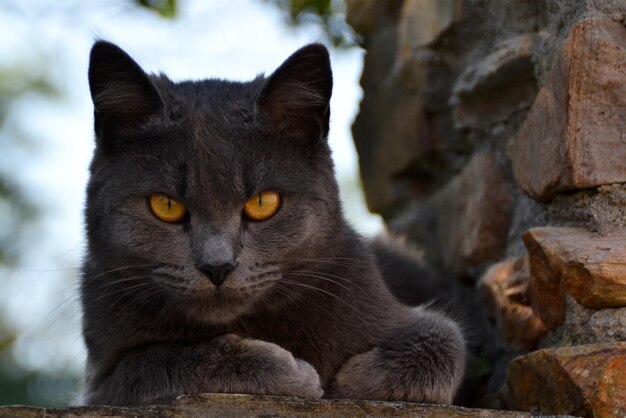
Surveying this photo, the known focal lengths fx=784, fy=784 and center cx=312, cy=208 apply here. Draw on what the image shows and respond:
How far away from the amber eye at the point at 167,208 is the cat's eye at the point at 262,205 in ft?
0.50

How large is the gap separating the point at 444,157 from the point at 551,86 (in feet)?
2.60

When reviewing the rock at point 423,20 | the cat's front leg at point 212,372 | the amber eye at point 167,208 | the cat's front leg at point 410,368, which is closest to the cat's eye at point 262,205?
the amber eye at point 167,208

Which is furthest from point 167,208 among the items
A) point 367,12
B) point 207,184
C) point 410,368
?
point 367,12

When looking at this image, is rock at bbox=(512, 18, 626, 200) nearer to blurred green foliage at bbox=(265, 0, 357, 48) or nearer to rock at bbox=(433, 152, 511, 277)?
rock at bbox=(433, 152, 511, 277)

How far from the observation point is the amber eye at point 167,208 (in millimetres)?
1833

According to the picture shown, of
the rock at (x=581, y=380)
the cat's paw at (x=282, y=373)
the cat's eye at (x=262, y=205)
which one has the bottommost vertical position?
the rock at (x=581, y=380)

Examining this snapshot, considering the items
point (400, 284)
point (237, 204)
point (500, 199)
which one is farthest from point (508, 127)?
point (237, 204)

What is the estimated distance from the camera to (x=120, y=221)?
1.88 metres

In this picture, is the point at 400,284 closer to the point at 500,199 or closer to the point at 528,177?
the point at 500,199

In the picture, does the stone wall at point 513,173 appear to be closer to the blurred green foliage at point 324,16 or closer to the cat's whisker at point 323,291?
the blurred green foliage at point 324,16

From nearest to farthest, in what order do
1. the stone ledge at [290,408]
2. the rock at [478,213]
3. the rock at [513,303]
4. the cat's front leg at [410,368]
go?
1. the stone ledge at [290,408]
2. the cat's front leg at [410,368]
3. the rock at [513,303]
4. the rock at [478,213]

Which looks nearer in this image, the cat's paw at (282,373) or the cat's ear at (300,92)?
the cat's paw at (282,373)

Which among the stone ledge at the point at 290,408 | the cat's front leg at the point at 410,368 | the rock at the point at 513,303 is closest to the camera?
the stone ledge at the point at 290,408

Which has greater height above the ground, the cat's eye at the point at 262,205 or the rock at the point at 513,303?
the cat's eye at the point at 262,205
